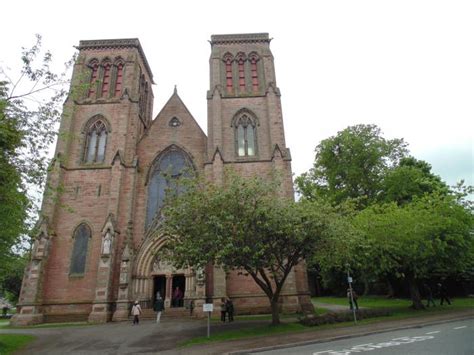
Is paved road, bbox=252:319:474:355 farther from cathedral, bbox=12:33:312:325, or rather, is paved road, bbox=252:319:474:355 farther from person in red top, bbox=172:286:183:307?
person in red top, bbox=172:286:183:307

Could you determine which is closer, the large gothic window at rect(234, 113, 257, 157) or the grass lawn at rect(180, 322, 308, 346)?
the grass lawn at rect(180, 322, 308, 346)

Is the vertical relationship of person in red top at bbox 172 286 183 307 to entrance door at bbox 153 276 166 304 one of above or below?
below

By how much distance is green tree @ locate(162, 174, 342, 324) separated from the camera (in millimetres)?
14555

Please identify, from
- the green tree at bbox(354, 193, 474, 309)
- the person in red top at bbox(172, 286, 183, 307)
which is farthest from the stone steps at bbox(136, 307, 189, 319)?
the green tree at bbox(354, 193, 474, 309)

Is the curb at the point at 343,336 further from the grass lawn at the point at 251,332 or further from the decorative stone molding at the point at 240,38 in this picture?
the decorative stone molding at the point at 240,38

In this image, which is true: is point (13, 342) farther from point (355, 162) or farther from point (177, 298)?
point (355, 162)

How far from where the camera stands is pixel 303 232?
49.1 feet

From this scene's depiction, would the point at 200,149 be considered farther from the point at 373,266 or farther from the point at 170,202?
the point at 373,266

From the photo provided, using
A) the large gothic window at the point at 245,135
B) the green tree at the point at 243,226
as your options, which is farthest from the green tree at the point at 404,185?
the green tree at the point at 243,226

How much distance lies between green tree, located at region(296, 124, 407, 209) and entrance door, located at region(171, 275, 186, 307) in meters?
13.8

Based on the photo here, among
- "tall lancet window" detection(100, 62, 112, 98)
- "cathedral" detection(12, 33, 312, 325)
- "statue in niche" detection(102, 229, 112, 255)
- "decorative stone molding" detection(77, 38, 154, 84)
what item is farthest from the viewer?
"decorative stone molding" detection(77, 38, 154, 84)

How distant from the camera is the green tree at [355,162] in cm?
3200

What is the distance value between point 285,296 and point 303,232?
362 inches

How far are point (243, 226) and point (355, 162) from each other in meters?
21.1
